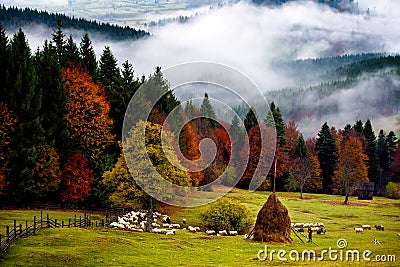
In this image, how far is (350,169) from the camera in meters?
91.4

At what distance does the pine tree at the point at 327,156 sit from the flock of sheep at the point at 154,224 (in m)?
56.8

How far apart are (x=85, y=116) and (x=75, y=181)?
8956mm

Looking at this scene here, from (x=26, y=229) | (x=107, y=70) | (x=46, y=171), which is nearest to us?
(x=26, y=229)

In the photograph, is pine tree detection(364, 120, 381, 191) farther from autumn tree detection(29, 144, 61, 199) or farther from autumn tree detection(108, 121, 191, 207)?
autumn tree detection(29, 144, 61, 199)

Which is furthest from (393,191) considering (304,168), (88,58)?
(88,58)

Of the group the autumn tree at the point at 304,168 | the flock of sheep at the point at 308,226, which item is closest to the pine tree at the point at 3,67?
the flock of sheep at the point at 308,226

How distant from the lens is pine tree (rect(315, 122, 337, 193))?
111m

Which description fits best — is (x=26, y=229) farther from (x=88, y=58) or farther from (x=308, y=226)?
(x=88, y=58)

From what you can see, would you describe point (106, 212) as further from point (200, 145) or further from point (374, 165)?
point (374, 165)

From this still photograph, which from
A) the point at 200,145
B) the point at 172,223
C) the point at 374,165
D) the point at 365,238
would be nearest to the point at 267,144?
the point at 200,145

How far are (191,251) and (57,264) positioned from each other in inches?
438

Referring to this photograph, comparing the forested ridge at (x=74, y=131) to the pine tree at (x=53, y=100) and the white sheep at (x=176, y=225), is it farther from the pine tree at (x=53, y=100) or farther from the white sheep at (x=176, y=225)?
the white sheep at (x=176, y=225)

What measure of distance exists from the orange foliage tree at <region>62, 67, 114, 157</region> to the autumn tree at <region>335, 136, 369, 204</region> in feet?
136

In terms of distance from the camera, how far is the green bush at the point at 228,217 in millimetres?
57844
